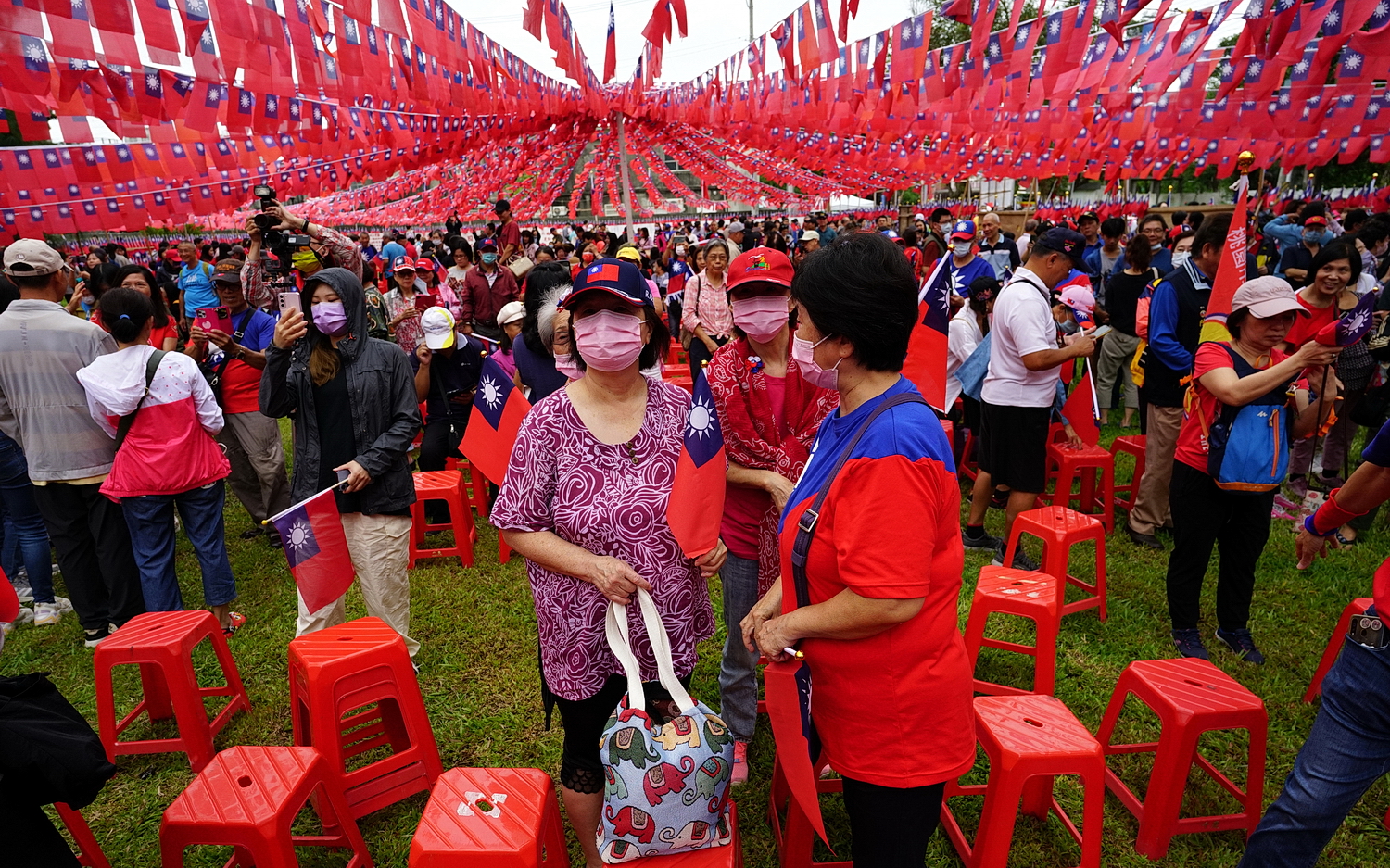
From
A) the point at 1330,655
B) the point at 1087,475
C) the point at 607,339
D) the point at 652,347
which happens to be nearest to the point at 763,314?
the point at 652,347

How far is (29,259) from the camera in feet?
12.2

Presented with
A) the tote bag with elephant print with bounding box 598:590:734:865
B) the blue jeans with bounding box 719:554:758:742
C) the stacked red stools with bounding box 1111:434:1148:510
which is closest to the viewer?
the tote bag with elephant print with bounding box 598:590:734:865

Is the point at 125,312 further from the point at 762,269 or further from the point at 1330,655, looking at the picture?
the point at 1330,655

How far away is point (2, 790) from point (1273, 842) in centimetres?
338

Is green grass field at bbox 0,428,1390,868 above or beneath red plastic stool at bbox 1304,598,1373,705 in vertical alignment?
beneath

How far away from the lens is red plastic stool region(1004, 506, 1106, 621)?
3.96 m

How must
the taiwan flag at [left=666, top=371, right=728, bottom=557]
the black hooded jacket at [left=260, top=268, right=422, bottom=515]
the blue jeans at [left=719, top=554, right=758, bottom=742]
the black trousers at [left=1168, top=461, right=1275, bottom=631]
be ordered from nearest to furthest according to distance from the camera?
the taiwan flag at [left=666, top=371, right=728, bottom=557] → the blue jeans at [left=719, top=554, right=758, bottom=742] → the black hooded jacket at [left=260, top=268, right=422, bottom=515] → the black trousers at [left=1168, top=461, right=1275, bottom=631]

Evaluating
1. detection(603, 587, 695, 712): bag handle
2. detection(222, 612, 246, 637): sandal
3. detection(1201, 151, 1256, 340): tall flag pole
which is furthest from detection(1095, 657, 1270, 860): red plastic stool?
detection(222, 612, 246, 637): sandal

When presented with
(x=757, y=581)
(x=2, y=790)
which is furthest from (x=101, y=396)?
(x=757, y=581)

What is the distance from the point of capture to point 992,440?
15.4 feet

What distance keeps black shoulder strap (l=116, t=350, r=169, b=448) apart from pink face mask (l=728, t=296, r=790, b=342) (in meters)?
3.35

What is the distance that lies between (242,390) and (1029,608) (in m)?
5.70

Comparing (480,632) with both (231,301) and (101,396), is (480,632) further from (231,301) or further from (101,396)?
(231,301)

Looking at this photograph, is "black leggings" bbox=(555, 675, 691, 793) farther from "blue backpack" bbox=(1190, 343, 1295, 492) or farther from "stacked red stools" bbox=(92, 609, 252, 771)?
"blue backpack" bbox=(1190, 343, 1295, 492)
